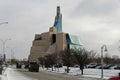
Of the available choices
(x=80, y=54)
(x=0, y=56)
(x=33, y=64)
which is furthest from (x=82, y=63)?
(x=0, y=56)

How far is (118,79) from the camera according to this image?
2238 cm

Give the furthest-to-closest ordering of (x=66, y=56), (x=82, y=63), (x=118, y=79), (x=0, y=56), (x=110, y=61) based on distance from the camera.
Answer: (x=110, y=61) → (x=0, y=56) → (x=66, y=56) → (x=82, y=63) → (x=118, y=79)

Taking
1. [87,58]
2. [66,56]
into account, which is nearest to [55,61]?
[66,56]

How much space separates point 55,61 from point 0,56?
20.5m

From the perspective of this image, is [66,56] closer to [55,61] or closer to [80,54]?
[80,54]

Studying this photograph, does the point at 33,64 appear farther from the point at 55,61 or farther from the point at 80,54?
the point at 55,61

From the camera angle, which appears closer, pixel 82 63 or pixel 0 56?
pixel 82 63

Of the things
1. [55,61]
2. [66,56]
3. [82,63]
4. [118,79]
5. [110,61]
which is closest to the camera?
[118,79]

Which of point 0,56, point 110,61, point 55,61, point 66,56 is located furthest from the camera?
point 110,61

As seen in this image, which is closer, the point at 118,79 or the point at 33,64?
the point at 118,79

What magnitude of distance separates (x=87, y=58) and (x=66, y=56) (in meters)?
15.1

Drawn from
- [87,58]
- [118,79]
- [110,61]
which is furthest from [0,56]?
[118,79]

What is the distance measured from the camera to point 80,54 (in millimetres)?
79875

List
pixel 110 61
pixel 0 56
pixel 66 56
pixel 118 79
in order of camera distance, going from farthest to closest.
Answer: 1. pixel 110 61
2. pixel 0 56
3. pixel 66 56
4. pixel 118 79
